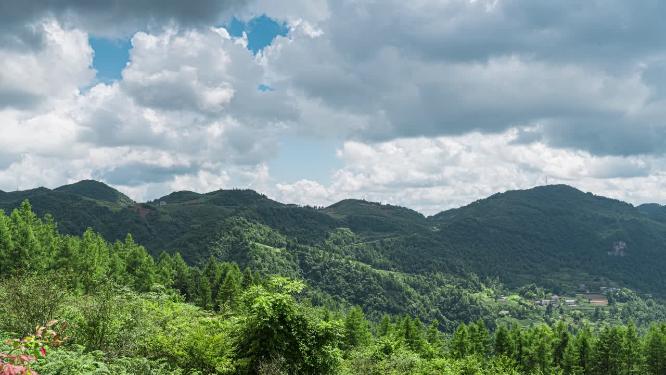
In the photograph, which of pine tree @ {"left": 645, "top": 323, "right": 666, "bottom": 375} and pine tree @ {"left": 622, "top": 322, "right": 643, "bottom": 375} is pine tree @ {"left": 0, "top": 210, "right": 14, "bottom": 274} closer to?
pine tree @ {"left": 622, "top": 322, "right": 643, "bottom": 375}

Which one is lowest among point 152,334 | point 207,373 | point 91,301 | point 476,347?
point 476,347

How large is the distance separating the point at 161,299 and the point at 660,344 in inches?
3677

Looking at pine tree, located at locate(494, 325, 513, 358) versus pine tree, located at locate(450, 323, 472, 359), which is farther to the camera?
pine tree, located at locate(450, 323, 472, 359)

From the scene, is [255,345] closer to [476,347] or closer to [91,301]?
[91,301]

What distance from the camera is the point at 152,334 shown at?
31047 millimetres

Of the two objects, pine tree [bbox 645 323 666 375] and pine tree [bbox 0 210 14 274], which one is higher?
pine tree [bbox 0 210 14 274]

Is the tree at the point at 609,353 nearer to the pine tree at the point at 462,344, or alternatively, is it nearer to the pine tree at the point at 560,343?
the pine tree at the point at 560,343

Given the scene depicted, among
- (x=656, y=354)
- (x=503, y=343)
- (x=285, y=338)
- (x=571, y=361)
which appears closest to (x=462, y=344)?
(x=503, y=343)

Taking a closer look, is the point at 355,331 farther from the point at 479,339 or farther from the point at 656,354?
the point at 656,354

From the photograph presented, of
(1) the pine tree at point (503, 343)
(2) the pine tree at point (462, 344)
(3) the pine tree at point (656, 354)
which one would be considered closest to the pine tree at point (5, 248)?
(2) the pine tree at point (462, 344)

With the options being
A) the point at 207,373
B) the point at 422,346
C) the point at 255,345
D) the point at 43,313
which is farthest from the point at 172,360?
the point at 422,346

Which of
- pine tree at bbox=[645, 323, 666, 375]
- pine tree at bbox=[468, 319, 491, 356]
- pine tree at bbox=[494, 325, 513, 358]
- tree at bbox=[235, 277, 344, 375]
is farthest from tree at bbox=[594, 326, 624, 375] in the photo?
tree at bbox=[235, 277, 344, 375]

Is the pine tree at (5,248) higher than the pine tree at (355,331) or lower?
higher

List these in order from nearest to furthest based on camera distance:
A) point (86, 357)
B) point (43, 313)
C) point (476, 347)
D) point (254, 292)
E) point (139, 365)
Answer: point (86, 357) → point (139, 365) → point (43, 313) → point (254, 292) → point (476, 347)
